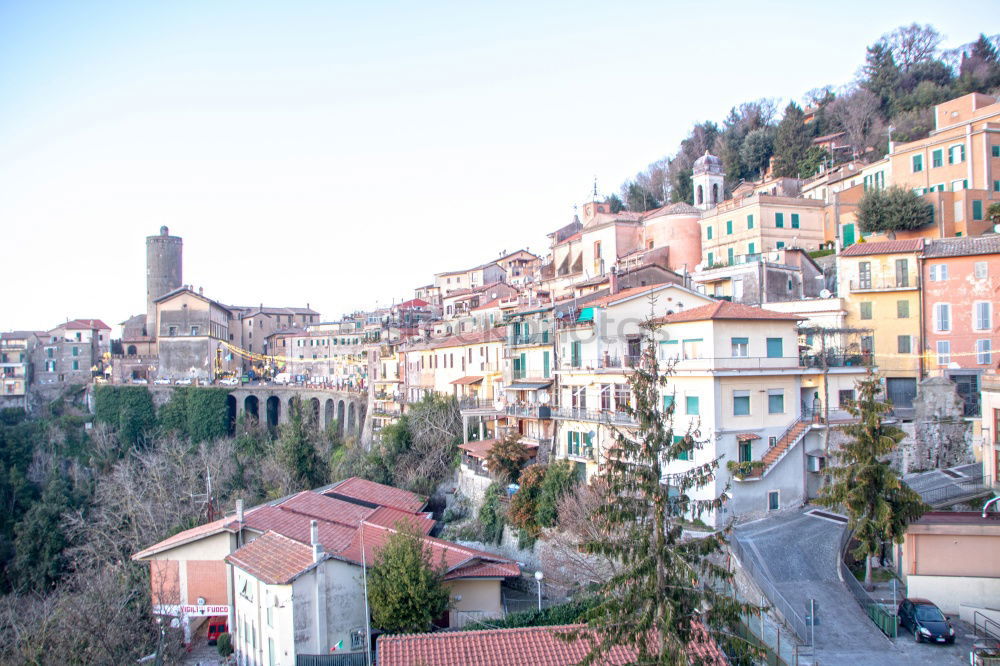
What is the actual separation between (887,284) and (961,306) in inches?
113

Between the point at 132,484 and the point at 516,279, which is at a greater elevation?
the point at 516,279

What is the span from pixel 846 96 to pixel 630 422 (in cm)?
6157

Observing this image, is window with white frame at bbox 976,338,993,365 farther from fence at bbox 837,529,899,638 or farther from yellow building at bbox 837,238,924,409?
fence at bbox 837,529,899,638

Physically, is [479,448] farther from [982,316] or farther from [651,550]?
[651,550]

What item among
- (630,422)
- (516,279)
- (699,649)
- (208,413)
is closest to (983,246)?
(630,422)

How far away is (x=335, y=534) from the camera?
24312 mm

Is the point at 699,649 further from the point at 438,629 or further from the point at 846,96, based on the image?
the point at 846,96

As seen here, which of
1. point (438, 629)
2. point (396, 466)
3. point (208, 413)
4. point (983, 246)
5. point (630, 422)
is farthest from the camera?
point (208, 413)

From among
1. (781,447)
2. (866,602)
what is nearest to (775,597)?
(866,602)

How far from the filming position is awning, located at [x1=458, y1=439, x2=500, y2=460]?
109 ft

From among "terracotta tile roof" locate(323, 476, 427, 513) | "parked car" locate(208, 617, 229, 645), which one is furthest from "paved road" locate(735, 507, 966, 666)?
"parked car" locate(208, 617, 229, 645)

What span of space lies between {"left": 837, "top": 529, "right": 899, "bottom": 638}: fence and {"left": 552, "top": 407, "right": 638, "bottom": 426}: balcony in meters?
7.82

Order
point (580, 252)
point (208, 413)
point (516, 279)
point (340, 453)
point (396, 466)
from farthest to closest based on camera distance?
point (516, 279), point (208, 413), point (580, 252), point (340, 453), point (396, 466)

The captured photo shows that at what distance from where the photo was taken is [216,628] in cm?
2512
